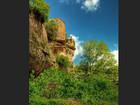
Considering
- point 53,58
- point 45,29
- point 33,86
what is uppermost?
point 45,29

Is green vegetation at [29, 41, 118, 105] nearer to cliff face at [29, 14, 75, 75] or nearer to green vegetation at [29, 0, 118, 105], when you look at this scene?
green vegetation at [29, 0, 118, 105]

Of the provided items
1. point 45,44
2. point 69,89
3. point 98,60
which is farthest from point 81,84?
point 45,44

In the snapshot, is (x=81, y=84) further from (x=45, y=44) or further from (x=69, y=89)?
(x=45, y=44)

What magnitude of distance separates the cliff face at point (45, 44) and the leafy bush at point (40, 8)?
14 centimetres

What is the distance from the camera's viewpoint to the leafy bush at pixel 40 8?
24.5ft

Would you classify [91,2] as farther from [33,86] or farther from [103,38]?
[33,86]

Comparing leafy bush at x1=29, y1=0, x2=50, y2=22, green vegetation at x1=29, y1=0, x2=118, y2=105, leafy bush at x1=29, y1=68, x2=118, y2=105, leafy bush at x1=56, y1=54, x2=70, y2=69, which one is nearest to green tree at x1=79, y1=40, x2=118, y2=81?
green vegetation at x1=29, y1=0, x2=118, y2=105

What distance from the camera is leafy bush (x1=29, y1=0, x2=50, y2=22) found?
294 inches

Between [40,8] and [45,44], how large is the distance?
0.72 m

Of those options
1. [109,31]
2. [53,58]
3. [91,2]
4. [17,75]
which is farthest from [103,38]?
[17,75]

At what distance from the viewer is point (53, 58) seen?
8.47 meters

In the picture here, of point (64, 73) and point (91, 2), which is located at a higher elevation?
point (91, 2)

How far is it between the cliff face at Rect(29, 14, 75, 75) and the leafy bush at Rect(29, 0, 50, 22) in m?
0.14

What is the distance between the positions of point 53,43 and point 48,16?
4.11ft
